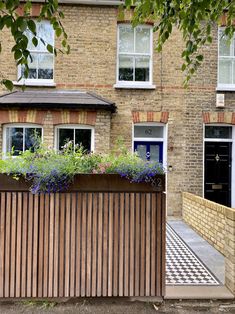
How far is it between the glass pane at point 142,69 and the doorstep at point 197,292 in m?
7.49

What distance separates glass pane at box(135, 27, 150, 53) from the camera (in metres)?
10.4

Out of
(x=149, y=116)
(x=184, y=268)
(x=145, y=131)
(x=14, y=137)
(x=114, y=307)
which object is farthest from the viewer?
(x=145, y=131)

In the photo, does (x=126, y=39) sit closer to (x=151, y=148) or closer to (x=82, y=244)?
(x=151, y=148)

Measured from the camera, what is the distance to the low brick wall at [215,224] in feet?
14.1

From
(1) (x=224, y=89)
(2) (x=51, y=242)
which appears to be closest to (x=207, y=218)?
(2) (x=51, y=242)

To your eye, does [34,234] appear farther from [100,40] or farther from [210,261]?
[100,40]

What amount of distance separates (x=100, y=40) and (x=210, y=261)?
760 centimetres

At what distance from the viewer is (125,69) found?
1037cm

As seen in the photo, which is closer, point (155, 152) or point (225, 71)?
point (155, 152)

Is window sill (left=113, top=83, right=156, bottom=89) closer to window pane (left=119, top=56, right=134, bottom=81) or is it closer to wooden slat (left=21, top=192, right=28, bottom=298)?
window pane (left=119, top=56, right=134, bottom=81)

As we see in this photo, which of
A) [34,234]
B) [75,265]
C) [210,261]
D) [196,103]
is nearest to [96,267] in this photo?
[75,265]

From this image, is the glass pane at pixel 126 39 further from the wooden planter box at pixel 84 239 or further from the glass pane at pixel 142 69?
the wooden planter box at pixel 84 239

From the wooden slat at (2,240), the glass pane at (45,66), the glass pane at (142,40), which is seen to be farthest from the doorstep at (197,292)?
the glass pane at (142,40)

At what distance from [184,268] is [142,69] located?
7072mm
